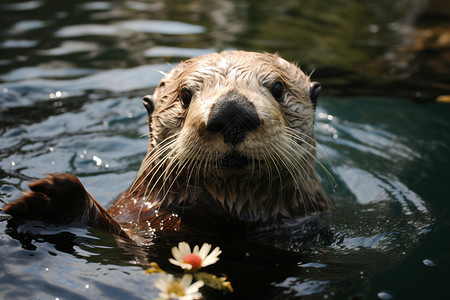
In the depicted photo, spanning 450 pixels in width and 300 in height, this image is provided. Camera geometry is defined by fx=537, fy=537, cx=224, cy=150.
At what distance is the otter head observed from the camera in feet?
9.62

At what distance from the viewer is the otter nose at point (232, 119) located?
2.83 meters

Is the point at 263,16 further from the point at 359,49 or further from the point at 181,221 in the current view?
the point at 181,221

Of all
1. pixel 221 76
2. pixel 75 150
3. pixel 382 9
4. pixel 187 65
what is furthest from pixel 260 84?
pixel 382 9

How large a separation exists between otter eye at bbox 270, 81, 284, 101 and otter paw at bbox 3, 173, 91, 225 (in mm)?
1357

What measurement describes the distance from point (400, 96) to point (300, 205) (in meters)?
3.68

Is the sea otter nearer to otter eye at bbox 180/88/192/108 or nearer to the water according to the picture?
otter eye at bbox 180/88/192/108

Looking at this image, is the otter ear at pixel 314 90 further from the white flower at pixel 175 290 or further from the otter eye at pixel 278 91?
the white flower at pixel 175 290

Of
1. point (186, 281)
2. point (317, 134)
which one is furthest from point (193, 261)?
point (317, 134)

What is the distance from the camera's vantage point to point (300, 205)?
144 inches

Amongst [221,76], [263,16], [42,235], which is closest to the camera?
[42,235]

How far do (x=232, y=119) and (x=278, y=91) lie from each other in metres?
0.79

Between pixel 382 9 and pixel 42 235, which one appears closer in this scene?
pixel 42 235

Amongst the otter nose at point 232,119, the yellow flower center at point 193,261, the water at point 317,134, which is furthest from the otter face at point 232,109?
the yellow flower center at point 193,261

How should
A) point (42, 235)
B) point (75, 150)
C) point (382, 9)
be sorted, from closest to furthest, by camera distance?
point (42, 235)
point (75, 150)
point (382, 9)
